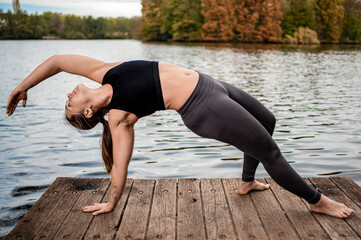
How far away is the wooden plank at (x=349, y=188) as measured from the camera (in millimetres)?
3222

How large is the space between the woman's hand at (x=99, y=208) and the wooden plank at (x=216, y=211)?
0.72 metres

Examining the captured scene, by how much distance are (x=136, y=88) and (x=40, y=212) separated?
1244mm

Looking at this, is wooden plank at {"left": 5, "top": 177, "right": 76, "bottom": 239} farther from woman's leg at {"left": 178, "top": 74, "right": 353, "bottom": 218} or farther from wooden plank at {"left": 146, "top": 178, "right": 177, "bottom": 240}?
woman's leg at {"left": 178, "top": 74, "right": 353, "bottom": 218}

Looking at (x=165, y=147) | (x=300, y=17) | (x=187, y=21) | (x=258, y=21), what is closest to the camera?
(x=165, y=147)

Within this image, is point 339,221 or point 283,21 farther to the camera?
point 283,21

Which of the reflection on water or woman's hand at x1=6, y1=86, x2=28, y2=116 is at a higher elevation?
woman's hand at x1=6, y1=86, x2=28, y2=116

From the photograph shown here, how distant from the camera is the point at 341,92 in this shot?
1201 cm

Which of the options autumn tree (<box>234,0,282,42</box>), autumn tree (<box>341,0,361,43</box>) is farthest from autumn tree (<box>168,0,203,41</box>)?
autumn tree (<box>341,0,361,43</box>)

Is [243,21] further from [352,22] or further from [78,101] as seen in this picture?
[78,101]

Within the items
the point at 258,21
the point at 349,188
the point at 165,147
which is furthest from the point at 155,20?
the point at 349,188

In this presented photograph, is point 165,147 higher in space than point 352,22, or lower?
lower

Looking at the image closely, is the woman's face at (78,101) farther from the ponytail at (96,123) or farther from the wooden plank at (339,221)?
the wooden plank at (339,221)

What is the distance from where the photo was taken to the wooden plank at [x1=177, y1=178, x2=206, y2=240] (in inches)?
105

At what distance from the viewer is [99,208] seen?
300 cm
